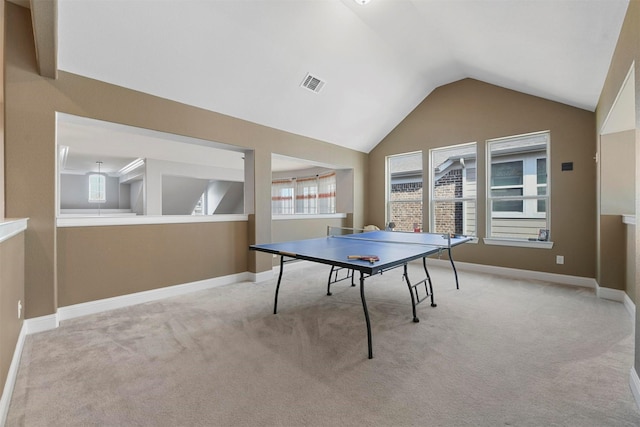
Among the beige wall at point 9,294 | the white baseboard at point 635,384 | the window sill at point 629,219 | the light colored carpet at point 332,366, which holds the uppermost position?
the window sill at point 629,219

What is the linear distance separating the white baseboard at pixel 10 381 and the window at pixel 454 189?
5576 mm

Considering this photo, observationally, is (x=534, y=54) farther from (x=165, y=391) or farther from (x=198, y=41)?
(x=165, y=391)

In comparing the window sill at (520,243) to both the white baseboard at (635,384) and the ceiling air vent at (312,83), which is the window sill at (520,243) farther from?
the ceiling air vent at (312,83)

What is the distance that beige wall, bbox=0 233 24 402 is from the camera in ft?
5.36

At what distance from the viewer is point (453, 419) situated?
1497mm

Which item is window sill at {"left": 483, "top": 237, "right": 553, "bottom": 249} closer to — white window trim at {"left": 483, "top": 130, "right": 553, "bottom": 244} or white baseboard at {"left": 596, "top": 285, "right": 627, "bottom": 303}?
white window trim at {"left": 483, "top": 130, "right": 553, "bottom": 244}

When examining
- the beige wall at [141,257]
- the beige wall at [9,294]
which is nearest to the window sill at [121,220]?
the beige wall at [141,257]

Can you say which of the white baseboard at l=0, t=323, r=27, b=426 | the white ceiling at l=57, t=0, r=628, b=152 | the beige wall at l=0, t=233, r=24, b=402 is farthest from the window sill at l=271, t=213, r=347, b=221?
Result: the white baseboard at l=0, t=323, r=27, b=426

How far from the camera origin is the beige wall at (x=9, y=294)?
1633mm

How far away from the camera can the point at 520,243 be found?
4.52m

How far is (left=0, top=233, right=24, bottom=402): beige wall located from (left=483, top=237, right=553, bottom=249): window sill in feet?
18.3

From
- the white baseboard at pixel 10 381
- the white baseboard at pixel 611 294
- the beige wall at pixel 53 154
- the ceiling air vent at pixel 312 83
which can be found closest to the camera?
the white baseboard at pixel 10 381

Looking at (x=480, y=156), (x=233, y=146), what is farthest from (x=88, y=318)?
(x=480, y=156)

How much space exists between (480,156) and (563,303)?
2.57 metres
